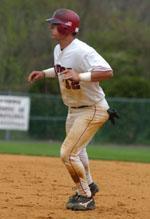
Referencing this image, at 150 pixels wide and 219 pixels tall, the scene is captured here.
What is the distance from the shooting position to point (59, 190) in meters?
11.0

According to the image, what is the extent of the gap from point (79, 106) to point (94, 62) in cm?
69

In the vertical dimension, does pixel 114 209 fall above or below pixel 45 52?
above

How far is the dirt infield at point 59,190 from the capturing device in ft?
28.7

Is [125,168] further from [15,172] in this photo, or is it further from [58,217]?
[58,217]

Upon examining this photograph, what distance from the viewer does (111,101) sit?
28.7 m

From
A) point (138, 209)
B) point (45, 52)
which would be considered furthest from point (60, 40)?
point (45, 52)

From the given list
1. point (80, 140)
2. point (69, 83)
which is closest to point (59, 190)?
point (80, 140)

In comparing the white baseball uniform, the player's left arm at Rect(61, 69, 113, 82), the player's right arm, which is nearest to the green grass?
the player's right arm

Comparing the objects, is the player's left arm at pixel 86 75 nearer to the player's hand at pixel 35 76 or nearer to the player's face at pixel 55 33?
the player's face at pixel 55 33

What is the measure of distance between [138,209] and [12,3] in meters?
29.0

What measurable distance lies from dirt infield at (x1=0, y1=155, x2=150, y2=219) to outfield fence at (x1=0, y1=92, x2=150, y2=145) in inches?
470

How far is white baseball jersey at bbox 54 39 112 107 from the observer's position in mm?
8711

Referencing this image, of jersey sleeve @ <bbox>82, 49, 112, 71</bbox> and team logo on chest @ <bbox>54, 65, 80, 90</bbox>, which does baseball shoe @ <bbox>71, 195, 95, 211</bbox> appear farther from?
jersey sleeve @ <bbox>82, 49, 112, 71</bbox>

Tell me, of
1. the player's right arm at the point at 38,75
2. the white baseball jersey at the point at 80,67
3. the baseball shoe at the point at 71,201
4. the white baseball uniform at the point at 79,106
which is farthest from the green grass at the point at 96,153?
the white baseball jersey at the point at 80,67
